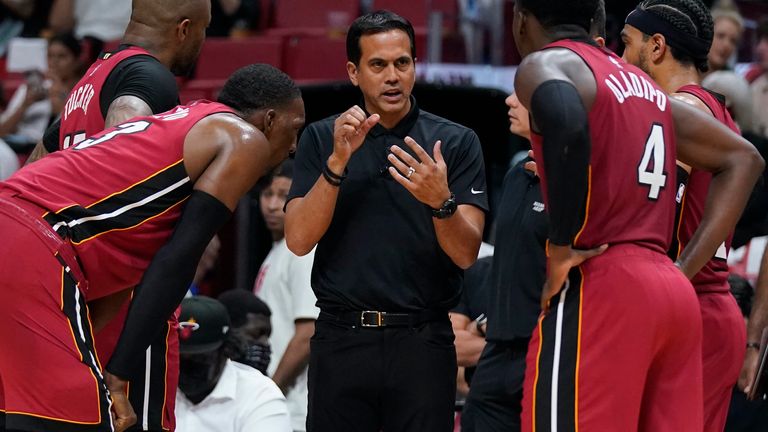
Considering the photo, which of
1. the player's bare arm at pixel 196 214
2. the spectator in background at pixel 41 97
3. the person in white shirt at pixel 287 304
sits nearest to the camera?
the player's bare arm at pixel 196 214

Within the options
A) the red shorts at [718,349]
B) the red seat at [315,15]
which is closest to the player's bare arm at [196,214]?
the red shorts at [718,349]

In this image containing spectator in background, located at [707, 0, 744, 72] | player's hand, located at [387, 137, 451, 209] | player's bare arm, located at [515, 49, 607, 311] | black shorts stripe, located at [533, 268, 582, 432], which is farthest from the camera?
spectator in background, located at [707, 0, 744, 72]

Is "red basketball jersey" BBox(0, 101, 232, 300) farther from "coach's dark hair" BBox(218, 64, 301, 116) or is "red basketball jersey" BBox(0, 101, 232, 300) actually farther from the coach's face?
the coach's face

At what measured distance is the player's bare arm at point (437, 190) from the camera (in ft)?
15.2

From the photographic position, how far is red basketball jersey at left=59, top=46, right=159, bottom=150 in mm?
4965

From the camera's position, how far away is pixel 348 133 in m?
4.70

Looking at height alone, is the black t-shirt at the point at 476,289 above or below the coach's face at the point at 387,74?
below

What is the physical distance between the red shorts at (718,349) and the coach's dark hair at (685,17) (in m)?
0.88

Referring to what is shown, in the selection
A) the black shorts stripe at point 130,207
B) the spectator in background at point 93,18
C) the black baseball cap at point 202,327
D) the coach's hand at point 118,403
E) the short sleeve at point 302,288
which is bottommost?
the short sleeve at point 302,288

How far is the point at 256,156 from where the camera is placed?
4.30 metres

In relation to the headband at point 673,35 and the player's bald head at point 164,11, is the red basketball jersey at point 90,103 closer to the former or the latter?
the player's bald head at point 164,11

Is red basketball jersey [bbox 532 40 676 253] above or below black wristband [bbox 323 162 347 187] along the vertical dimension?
above

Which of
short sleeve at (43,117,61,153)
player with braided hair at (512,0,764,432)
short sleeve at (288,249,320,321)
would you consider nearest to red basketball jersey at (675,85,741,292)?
player with braided hair at (512,0,764,432)

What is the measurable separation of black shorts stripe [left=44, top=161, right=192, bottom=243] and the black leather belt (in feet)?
2.86
